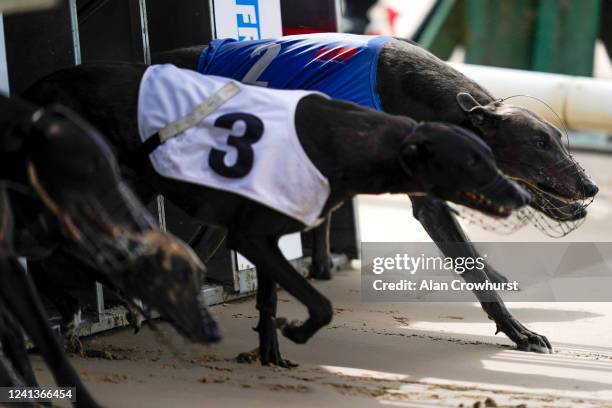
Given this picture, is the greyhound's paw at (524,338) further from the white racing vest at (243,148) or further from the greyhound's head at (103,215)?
the greyhound's head at (103,215)

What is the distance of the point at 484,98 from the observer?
17.4ft

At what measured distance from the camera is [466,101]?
512 centimetres

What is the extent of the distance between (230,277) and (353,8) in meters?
10.2

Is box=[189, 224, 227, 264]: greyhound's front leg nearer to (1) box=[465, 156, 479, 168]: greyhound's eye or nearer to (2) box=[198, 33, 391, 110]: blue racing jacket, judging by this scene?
(2) box=[198, 33, 391, 110]: blue racing jacket

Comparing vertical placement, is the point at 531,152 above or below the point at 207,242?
above

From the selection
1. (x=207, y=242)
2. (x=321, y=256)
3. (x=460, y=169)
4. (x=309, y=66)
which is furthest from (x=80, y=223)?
(x=321, y=256)

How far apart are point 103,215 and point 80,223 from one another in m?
0.07

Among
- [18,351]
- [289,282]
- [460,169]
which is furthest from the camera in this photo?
[289,282]

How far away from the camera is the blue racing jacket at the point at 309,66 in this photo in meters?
5.14

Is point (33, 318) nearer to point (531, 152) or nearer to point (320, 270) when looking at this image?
point (531, 152)

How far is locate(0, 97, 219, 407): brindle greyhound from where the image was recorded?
3.29 m

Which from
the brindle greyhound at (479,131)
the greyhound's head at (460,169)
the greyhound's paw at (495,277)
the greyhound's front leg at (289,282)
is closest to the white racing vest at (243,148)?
the greyhound's front leg at (289,282)

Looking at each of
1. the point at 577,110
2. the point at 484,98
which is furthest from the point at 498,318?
the point at 577,110

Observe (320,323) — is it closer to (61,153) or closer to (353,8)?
(61,153)
